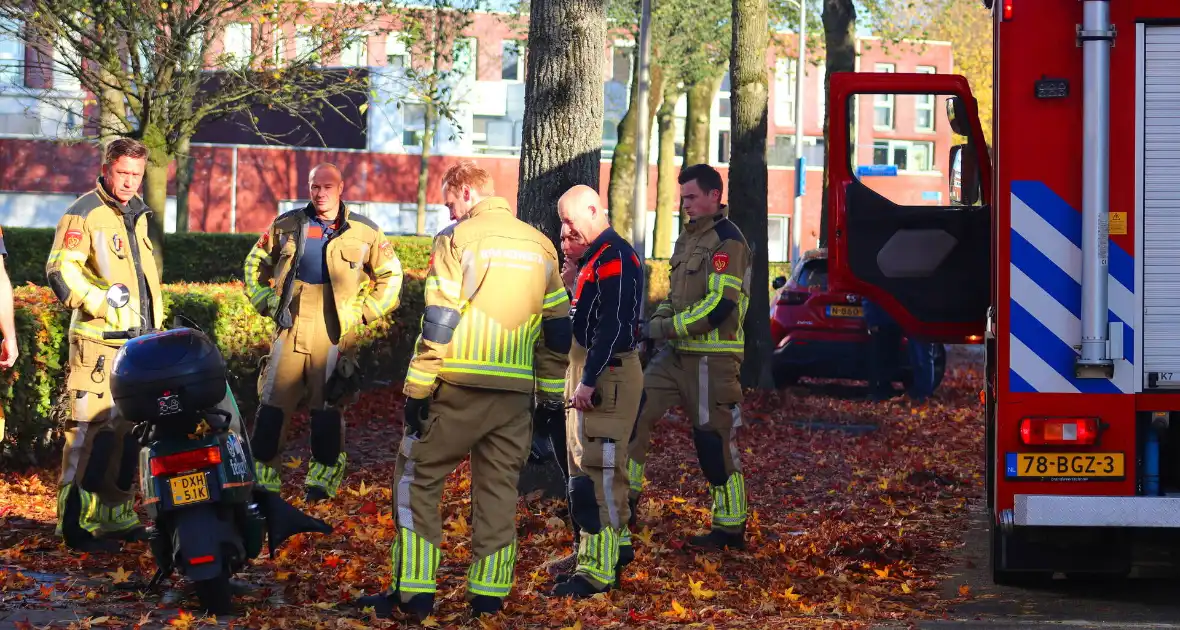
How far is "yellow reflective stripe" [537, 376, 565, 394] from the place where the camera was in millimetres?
6824

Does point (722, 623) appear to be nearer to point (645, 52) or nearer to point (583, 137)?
point (583, 137)

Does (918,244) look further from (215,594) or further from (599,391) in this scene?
(215,594)

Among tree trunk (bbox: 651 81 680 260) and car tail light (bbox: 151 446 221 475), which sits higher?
tree trunk (bbox: 651 81 680 260)

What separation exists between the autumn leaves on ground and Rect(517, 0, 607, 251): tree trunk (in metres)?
1.79

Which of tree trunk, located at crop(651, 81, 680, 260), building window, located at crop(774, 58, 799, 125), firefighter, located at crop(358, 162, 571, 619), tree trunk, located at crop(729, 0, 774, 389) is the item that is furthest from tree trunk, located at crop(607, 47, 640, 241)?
building window, located at crop(774, 58, 799, 125)

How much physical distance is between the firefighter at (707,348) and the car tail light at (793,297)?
914 centimetres

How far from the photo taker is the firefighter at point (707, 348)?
7.99 m

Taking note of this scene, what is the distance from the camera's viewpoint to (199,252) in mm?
23500

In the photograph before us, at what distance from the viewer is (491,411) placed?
6.41 meters

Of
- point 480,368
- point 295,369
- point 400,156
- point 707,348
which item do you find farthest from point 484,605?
point 400,156

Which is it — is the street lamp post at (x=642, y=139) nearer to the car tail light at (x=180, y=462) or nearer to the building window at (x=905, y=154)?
the car tail light at (x=180, y=462)

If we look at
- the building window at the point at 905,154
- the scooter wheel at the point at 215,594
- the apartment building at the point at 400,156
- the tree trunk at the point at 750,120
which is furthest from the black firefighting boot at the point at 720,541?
the building window at the point at 905,154

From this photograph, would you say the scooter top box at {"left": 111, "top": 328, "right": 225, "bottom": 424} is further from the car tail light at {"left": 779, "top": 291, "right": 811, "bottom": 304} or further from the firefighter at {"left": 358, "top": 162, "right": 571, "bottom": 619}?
the car tail light at {"left": 779, "top": 291, "right": 811, "bottom": 304}

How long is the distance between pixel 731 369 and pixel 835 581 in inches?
48.9
